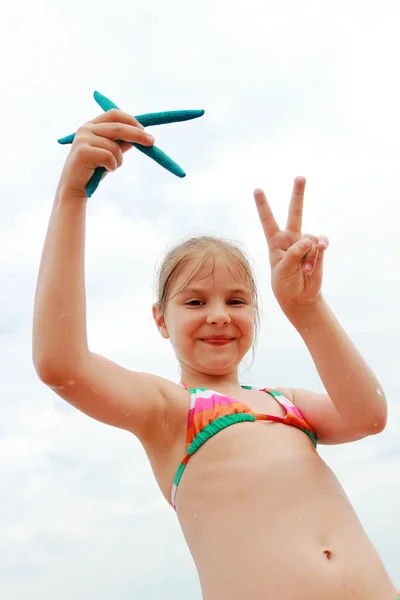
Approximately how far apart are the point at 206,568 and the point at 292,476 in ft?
1.88

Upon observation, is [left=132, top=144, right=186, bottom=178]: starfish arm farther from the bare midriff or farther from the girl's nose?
the bare midriff

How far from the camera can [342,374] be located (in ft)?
11.8

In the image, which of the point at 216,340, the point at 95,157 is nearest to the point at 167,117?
the point at 95,157

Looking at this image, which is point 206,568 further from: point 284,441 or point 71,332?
point 71,332

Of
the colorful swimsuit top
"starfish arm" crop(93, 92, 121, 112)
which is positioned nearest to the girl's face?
the colorful swimsuit top

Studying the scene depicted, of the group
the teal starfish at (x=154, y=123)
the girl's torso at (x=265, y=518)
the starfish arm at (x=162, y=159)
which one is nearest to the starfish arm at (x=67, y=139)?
the teal starfish at (x=154, y=123)

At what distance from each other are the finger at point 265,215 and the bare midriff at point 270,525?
0.97m

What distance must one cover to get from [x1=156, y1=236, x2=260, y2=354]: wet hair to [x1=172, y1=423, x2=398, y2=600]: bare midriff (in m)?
0.90

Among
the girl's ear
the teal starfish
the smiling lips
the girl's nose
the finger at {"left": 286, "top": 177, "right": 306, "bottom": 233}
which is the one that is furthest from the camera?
the girl's ear

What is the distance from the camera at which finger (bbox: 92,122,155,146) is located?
292cm

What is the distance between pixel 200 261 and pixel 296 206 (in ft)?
2.19

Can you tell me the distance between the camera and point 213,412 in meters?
3.52

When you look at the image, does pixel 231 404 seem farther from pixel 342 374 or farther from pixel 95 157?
pixel 95 157

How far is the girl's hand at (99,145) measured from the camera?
290 centimetres
